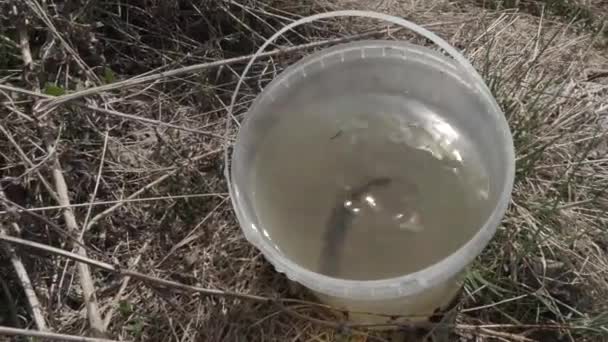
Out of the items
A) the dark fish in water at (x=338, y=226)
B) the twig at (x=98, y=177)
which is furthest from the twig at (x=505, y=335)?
the twig at (x=98, y=177)

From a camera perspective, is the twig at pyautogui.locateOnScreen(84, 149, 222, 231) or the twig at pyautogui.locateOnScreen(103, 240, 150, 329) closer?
the twig at pyautogui.locateOnScreen(103, 240, 150, 329)

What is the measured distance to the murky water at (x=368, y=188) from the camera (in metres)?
1.37

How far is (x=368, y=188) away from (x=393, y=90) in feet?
0.83

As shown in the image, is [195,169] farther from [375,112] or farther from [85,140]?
[375,112]

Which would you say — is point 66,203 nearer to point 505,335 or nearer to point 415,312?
point 415,312

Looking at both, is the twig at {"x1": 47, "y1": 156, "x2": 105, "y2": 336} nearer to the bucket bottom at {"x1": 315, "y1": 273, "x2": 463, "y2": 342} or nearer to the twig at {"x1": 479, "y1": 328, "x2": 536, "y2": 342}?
the bucket bottom at {"x1": 315, "y1": 273, "x2": 463, "y2": 342}

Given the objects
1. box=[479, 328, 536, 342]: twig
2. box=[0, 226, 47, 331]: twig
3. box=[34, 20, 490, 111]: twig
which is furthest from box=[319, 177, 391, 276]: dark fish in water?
box=[0, 226, 47, 331]: twig

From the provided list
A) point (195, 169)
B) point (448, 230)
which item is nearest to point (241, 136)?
point (195, 169)

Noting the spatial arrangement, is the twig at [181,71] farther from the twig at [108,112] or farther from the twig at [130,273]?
the twig at [130,273]

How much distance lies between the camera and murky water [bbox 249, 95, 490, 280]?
53.9 inches

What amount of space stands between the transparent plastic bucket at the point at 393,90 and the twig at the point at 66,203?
361mm

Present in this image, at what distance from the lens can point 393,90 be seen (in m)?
1.59

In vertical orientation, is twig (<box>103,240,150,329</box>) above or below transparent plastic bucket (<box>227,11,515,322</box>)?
below

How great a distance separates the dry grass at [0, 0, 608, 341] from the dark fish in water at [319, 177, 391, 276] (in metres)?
0.14
